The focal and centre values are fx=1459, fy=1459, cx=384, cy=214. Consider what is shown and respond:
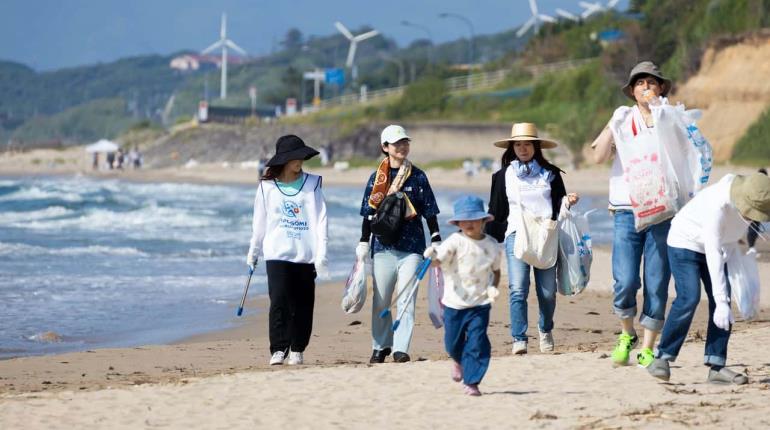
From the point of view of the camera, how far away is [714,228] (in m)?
7.23

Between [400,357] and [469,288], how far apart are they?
158 centimetres

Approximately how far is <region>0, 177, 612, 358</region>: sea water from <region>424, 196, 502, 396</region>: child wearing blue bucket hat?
4.73 meters

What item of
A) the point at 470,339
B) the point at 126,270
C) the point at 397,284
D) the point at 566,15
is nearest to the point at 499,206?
the point at 397,284

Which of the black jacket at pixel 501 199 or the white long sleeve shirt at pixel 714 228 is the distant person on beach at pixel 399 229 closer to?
the black jacket at pixel 501 199

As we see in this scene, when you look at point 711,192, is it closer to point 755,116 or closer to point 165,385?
point 165,385

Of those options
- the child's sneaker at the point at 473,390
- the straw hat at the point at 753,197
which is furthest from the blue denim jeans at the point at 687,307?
the child's sneaker at the point at 473,390

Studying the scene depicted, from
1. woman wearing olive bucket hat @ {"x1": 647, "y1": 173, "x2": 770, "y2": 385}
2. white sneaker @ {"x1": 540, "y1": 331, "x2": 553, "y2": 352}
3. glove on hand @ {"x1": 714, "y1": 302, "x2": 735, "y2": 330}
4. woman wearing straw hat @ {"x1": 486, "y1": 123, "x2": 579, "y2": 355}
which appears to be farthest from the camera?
white sneaker @ {"x1": 540, "y1": 331, "x2": 553, "y2": 352}

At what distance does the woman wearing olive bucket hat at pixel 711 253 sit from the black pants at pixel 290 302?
2.34 m

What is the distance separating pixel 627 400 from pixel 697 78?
45.3 metres

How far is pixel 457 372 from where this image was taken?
7.64m

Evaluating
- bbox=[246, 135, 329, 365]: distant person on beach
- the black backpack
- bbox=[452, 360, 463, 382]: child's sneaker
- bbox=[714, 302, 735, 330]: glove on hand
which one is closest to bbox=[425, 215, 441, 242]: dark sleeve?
the black backpack

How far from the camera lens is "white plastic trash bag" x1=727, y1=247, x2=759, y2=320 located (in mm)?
7414

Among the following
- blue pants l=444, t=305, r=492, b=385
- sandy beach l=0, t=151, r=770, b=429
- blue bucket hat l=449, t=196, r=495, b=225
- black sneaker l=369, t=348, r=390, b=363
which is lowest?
sandy beach l=0, t=151, r=770, b=429

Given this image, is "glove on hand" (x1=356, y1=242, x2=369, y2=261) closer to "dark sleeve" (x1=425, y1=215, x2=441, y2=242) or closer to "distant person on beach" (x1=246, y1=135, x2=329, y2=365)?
"distant person on beach" (x1=246, y1=135, x2=329, y2=365)
